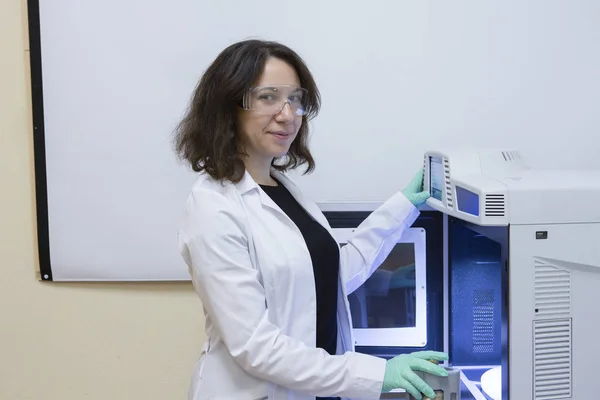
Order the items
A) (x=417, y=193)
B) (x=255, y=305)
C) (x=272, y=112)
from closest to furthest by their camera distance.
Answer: (x=255, y=305), (x=272, y=112), (x=417, y=193)

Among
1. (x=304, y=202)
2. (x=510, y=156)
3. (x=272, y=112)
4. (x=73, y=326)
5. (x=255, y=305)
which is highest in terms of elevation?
(x=272, y=112)

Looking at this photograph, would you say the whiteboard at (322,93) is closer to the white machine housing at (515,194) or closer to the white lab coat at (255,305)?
the white machine housing at (515,194)

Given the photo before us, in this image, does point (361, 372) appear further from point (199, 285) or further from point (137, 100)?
point (137, 100)

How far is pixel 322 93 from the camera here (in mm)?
1726

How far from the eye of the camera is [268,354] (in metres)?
0.97

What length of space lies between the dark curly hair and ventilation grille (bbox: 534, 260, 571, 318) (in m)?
0.62

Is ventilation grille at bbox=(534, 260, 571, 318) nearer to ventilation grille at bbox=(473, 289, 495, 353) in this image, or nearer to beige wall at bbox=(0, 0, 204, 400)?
ventilation grille at bbox=(473, 289, 495, 353)

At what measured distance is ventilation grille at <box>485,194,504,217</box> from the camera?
98cm

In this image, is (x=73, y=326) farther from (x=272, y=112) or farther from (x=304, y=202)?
(x=272, y=112)

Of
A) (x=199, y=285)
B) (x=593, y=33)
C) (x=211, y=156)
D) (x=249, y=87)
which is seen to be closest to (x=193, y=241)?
(x=199, y=285)

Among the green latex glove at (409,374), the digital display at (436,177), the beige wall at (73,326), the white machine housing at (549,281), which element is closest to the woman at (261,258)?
the green latex glove at (409,374)

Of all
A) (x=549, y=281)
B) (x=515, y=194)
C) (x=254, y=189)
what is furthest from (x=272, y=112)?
(x=549, y=281)

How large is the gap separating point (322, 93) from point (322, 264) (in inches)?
29.4

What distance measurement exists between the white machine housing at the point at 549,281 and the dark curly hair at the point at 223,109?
491 millimetres
